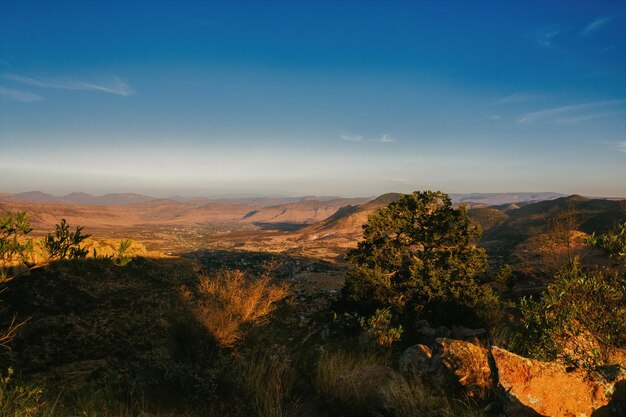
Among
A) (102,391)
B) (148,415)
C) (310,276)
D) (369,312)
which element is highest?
(148,415)

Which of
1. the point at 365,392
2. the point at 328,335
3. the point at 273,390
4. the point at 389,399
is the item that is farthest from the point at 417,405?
the point at 328,335

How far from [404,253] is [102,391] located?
12438mm

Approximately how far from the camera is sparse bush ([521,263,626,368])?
15.7 feet

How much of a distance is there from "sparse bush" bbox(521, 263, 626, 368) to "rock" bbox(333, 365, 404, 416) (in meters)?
2.37

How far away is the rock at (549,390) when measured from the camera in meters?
4.32

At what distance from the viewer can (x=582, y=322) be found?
16.6ft

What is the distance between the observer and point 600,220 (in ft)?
212

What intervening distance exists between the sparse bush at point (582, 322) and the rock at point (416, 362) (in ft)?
6.23

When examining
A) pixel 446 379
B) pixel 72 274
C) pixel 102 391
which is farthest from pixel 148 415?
pixel 72 274

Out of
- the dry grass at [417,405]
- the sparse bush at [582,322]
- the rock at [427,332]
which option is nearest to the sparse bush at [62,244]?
the dry grass at [417,405]

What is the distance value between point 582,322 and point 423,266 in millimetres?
9443

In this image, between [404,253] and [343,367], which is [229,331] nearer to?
[343,367]

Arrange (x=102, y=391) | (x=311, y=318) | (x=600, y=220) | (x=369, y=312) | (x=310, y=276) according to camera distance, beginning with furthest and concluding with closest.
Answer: (x=600, y=220)
(x=310, y=276)
(x=311, y=318)
(x=369, y=312)
(x=102, y=391)

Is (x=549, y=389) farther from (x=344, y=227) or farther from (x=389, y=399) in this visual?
(x=344, y=227)
